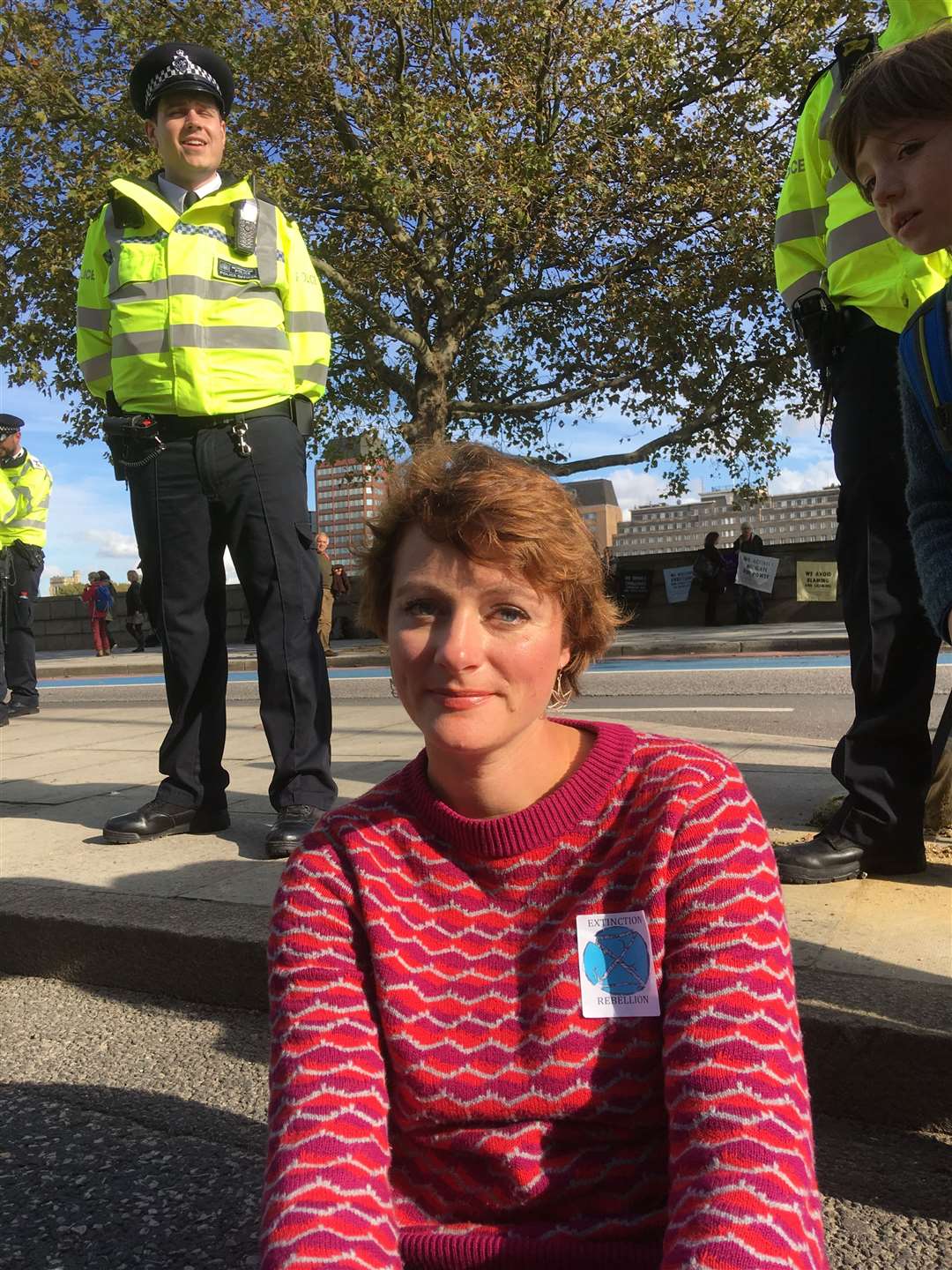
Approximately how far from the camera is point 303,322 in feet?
12.3

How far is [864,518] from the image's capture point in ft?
9.16

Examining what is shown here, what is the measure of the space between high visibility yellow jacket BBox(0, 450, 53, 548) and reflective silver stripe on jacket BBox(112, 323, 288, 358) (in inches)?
218

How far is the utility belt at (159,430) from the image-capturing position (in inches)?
141

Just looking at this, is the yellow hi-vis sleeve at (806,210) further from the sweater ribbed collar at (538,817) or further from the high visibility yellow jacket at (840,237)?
the sweater ribbed collar at (538,817)

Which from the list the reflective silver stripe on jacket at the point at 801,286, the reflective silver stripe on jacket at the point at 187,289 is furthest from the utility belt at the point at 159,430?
the reflective silver stripe on jacket at the point at 801,286

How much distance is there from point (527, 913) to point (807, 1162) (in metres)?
0.41

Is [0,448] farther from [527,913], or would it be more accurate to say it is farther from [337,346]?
[337,346]

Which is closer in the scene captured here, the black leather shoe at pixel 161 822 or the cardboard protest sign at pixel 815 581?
the black leather shoe at pixel 161 822

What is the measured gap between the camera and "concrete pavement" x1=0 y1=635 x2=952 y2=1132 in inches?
75.8

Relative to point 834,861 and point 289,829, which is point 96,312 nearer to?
point 289,829

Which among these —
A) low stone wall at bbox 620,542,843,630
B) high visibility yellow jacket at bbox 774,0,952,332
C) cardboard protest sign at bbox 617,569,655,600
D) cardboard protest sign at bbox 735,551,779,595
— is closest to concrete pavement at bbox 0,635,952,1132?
high visibility yellow jacket at bbox 774,0,952,332

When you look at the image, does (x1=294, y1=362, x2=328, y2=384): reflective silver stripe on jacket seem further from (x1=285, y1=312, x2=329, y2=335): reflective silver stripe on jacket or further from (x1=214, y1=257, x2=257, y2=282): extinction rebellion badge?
(x1=214, y1=257, x2=257, y2=282): extinction rebellion badge

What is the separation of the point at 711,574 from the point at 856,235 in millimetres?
18466

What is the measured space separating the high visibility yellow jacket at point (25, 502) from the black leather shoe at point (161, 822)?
5759mm
